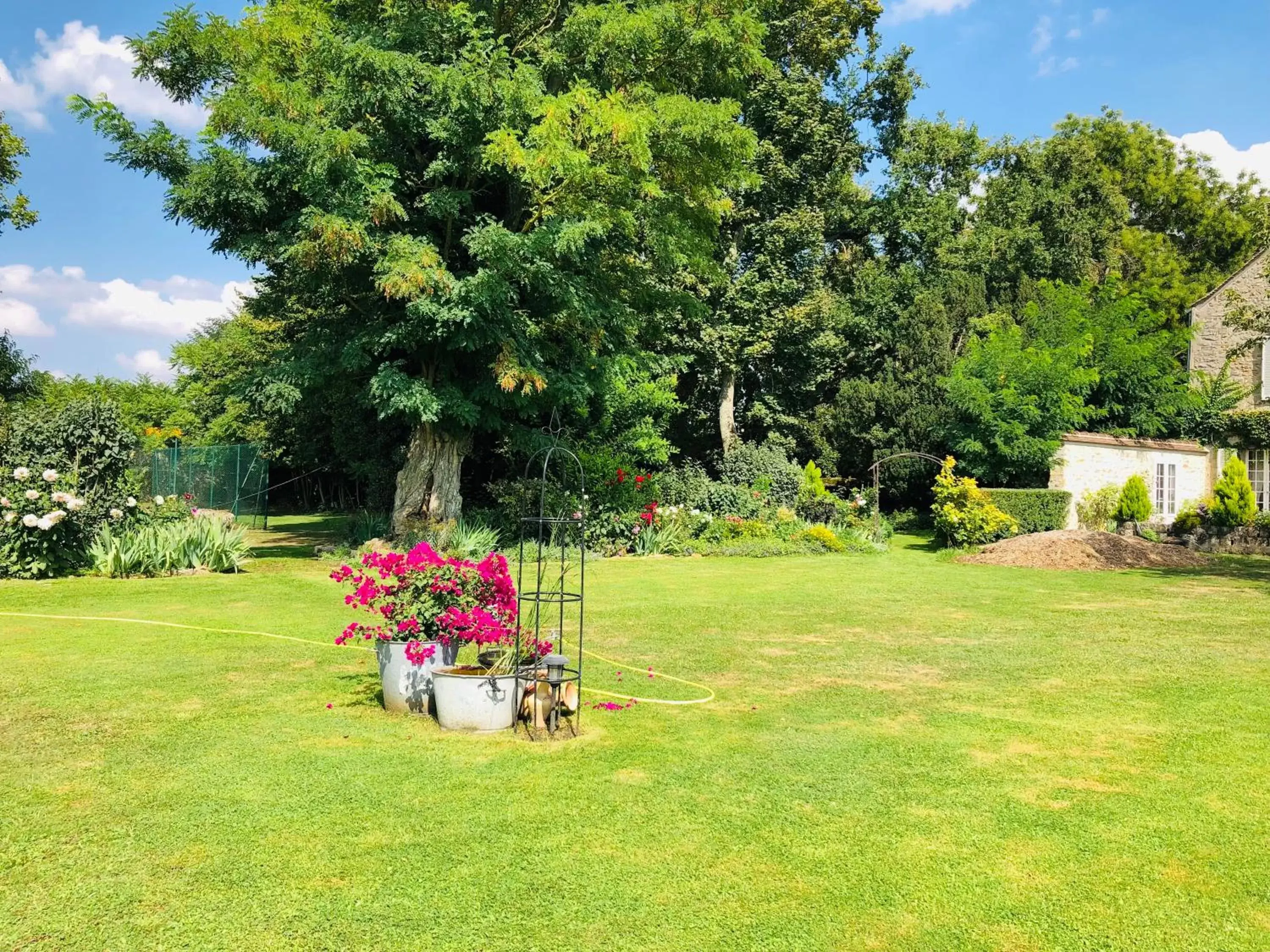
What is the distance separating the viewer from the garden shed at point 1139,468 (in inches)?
799

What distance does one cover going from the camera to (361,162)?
45.4 feet

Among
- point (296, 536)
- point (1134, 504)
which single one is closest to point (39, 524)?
point (296, 536)

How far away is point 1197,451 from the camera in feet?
73.1

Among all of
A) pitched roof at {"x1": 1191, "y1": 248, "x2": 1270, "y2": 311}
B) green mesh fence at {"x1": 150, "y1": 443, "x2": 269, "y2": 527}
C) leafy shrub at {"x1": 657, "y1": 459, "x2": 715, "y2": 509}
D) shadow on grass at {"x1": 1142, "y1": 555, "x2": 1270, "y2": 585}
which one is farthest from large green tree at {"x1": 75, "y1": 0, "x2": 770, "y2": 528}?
pitched roof at {"x1": 1191, "y1": 248, "x2": 1270, "y2": 311}

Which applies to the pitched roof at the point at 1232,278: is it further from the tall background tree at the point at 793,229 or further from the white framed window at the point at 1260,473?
the tall background tree at the point at 793,229

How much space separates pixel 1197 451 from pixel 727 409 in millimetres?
12516

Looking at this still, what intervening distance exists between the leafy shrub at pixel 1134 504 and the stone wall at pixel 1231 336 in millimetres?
5015

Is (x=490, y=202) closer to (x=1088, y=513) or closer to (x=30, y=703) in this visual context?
(x=30, y=703)

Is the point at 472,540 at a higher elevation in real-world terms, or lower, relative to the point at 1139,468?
lower

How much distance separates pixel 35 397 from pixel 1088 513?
97.5 feet

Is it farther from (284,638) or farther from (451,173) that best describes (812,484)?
(284,638)

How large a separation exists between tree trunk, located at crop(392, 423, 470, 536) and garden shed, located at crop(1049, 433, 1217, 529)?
13.6m

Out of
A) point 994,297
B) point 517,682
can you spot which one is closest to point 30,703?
point 517,682

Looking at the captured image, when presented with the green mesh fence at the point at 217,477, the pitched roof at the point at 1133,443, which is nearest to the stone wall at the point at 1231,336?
the pitched roof at the point at 1133,443
